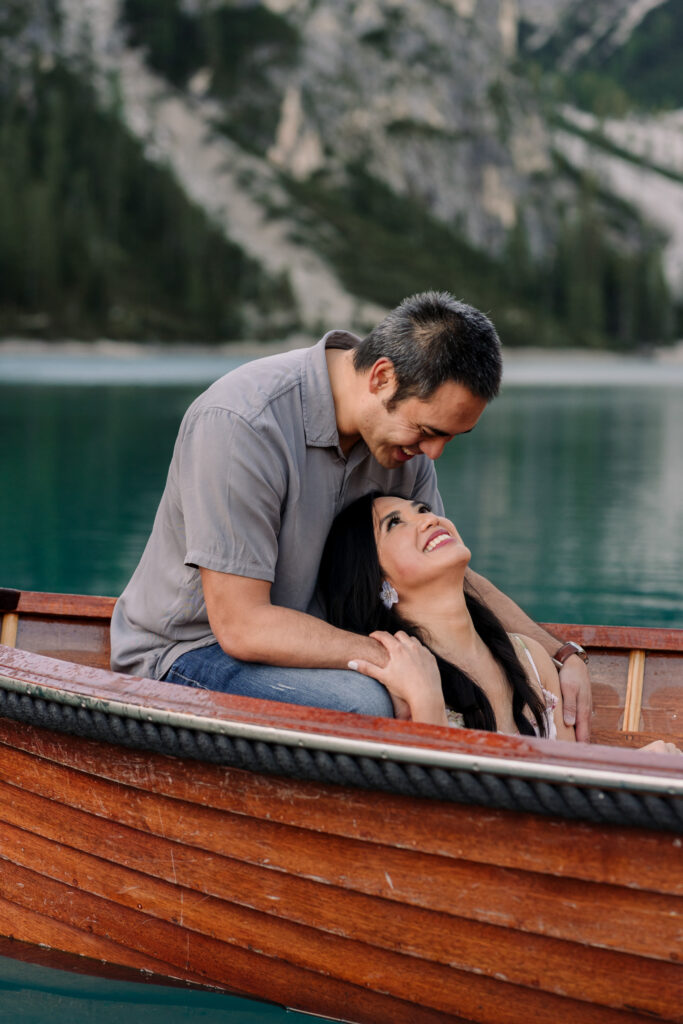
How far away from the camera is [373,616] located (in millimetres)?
3975

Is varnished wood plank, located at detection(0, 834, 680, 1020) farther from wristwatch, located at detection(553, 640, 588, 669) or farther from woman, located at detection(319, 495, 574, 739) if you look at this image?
wristwatch, located at detection(553, 640, 588, 669)

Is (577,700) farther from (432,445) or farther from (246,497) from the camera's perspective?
(246,497)

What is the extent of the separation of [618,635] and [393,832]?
6.60 ft

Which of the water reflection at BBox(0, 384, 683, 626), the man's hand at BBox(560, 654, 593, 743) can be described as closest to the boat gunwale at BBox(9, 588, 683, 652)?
the man's hand at BBox(560, 654, 593, 743)

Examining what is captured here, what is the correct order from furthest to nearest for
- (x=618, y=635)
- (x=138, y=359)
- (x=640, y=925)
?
(x=138, y=359) → (x=618, y=635) → (x=640, y=925)

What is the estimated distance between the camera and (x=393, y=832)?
328 centimetres

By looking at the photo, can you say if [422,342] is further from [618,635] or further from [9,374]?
[9,374]

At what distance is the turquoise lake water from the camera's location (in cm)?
400

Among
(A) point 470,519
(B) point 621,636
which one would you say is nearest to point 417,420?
(B) point 621,636

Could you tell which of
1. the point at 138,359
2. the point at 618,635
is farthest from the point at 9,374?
the point at 618,635

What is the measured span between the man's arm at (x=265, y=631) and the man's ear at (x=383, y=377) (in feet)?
2.36

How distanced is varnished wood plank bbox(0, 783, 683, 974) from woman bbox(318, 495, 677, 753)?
0.58 metres

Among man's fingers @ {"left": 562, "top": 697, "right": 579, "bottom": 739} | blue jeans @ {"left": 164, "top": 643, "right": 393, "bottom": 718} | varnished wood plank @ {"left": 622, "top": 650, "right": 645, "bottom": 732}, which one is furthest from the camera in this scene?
varnished wood plank @ {"left": 622, "top": 650, "right": 645, "bottom": 732}

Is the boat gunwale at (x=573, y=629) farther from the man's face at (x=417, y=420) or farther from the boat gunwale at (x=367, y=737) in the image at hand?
the boat gunwale at (x=367, y=737)
